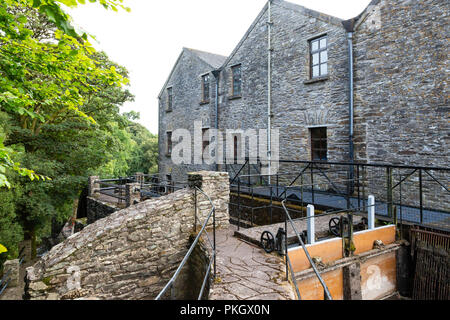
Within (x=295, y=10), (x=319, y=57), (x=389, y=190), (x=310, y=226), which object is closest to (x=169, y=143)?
(x=295, y=10)

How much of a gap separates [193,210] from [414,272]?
4.74 m

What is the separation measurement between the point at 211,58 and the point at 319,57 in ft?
31.6

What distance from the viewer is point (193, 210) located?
621cm

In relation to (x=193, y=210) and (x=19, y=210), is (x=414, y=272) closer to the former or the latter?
(x=193, y=210)

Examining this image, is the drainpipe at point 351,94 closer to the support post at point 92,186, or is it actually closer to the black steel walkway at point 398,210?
the black steel walkway at point 398,210

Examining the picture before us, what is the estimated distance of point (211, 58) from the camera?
1858 centimetres

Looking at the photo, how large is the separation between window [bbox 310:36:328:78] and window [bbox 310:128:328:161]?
83.0 inches

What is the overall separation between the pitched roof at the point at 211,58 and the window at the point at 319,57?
6.75 meters

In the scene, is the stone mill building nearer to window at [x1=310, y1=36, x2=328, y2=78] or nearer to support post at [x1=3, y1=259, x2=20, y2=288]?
window at [x1=310, y1=36, x2=328, y2=78]

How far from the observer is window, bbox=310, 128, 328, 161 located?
34.0ft

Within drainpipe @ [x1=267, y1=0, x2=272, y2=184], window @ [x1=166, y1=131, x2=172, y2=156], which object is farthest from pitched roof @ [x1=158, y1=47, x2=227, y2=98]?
drainpipe @ [x1=267, y1=0, x2=272, y2=184]

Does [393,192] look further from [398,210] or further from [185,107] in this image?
[185,107]

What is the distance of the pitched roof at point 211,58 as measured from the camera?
1703cm
